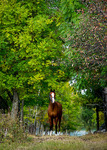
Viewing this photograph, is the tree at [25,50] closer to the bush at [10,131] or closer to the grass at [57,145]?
the bush at [10,131]

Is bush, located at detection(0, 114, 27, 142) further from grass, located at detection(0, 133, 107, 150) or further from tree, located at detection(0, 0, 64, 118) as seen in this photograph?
tree, located at detection(0, 0, 64, 118)

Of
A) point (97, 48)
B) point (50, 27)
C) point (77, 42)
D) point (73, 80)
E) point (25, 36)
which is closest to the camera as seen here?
point (97, 48)

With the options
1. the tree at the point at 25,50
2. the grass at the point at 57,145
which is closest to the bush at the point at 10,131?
the grass at the point at 57,145

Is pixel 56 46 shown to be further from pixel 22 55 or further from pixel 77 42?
pixel 77 42

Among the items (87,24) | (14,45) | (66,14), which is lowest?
(87,24)

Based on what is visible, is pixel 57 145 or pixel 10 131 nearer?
pixel 57 145

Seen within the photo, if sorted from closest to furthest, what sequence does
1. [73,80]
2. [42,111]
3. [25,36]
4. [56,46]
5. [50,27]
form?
1. [73,80]
2. [25,36]
3. [56,46]
4. [50,27]
5. [42,111]

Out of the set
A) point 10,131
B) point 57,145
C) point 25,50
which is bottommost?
point 57,145

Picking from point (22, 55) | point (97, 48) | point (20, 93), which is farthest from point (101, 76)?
point (20, 93)

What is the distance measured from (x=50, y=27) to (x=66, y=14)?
597 centimetres

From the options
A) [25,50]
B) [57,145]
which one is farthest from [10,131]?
[25,50]

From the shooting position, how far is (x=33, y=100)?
79.7ft

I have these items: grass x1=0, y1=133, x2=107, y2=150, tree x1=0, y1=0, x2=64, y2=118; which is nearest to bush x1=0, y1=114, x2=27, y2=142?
grass x1=0, y1=133, x2=107, y2=150

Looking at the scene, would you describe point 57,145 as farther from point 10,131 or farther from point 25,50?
point 25,50
